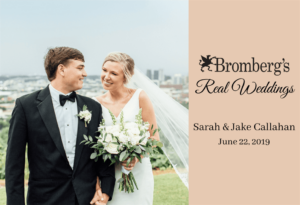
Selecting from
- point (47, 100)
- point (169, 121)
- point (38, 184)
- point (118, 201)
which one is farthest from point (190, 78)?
point (38, 184)

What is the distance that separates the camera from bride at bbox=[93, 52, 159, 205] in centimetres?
317

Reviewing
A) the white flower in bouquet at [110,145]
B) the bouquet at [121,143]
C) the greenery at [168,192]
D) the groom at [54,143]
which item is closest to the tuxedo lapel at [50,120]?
the groom at [54,143]

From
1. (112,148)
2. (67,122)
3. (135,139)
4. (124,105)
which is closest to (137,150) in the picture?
(135,139)

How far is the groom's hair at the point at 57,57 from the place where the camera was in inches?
102

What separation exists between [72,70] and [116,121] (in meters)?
0.73

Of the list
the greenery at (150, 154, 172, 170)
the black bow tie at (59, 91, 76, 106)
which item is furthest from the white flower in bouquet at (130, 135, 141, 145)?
the greenery at (150, 154, 172, 170)

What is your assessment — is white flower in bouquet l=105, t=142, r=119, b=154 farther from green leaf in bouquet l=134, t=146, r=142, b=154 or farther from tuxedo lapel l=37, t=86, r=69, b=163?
tuxedo lapel l=37, t=86, r=69, b=163

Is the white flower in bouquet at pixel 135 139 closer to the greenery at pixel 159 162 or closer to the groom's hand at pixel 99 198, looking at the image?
the groom's hand at pixel 99 198

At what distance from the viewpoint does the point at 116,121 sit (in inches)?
118

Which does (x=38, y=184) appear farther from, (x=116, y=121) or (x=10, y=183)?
(x=116, y=121)

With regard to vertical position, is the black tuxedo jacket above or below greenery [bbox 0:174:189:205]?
above

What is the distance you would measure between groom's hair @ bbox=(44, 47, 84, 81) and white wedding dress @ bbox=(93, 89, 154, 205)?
2.56 feet

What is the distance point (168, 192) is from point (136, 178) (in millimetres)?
3375

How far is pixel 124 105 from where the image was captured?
3.32m
